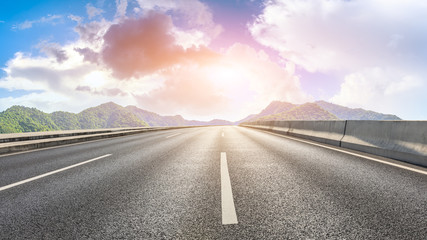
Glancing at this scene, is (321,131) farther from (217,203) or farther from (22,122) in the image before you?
(22,122)

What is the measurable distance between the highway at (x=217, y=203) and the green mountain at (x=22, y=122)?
436 feet

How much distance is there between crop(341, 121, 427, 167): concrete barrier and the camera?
503 cm

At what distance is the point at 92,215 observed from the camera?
2.49 meters

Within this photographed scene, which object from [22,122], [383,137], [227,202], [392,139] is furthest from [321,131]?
[22,122]

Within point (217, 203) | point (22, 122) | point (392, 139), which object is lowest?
point (22, 122)

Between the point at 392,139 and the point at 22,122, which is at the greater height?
the point at 392,139

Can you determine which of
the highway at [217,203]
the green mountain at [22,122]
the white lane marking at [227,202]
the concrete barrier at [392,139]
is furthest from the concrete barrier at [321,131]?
the green mountain at [22,122]

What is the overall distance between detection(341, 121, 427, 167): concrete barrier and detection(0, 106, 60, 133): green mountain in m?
136

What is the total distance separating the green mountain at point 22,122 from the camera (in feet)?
365

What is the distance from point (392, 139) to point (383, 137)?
32cm

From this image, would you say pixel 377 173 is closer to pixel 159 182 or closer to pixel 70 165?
pixel 159 182

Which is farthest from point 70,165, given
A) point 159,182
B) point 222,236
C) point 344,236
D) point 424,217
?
point 424,217

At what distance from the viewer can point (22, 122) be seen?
445 ft

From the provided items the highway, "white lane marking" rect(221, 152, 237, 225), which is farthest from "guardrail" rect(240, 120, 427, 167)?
"white lane marking" rect(221, 152, 237, 225)
